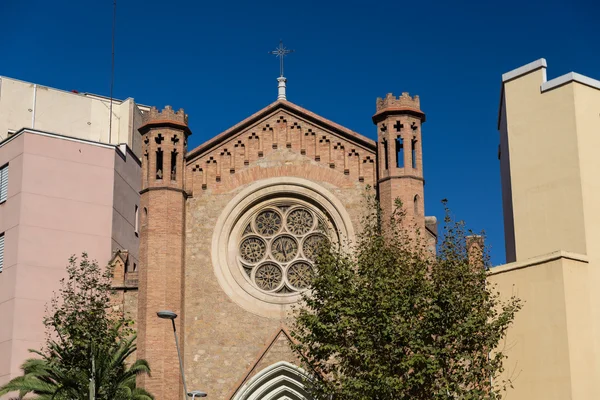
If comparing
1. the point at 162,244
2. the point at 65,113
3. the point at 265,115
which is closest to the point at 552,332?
the point at 162,244

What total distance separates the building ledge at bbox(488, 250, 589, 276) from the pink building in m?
17.9

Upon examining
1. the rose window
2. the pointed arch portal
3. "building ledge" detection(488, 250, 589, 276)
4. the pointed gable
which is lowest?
the pointed arch portal

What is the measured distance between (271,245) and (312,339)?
871 centimetres

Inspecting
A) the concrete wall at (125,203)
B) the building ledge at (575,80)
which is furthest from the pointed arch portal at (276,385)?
the concrete wall at (125,203)

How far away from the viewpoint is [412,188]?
33344 mm

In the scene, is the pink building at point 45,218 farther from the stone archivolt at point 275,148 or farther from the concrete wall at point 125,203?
the stone archivolt at point 275,148

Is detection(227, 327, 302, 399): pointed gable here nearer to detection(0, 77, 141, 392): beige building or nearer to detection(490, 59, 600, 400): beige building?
detection(490, 59, 600, 400): beige building

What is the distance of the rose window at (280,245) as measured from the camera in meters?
34.4

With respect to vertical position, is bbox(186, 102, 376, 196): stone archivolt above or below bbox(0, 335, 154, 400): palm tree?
above

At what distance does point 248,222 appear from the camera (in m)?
35.3

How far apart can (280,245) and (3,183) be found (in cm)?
1492

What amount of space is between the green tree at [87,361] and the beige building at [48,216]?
7.65 meters

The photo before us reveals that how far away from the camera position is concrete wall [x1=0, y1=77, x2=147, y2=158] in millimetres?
50875

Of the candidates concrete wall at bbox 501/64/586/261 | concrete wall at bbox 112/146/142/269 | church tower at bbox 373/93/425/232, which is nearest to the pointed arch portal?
church tower at bbox 373/93/425/232
